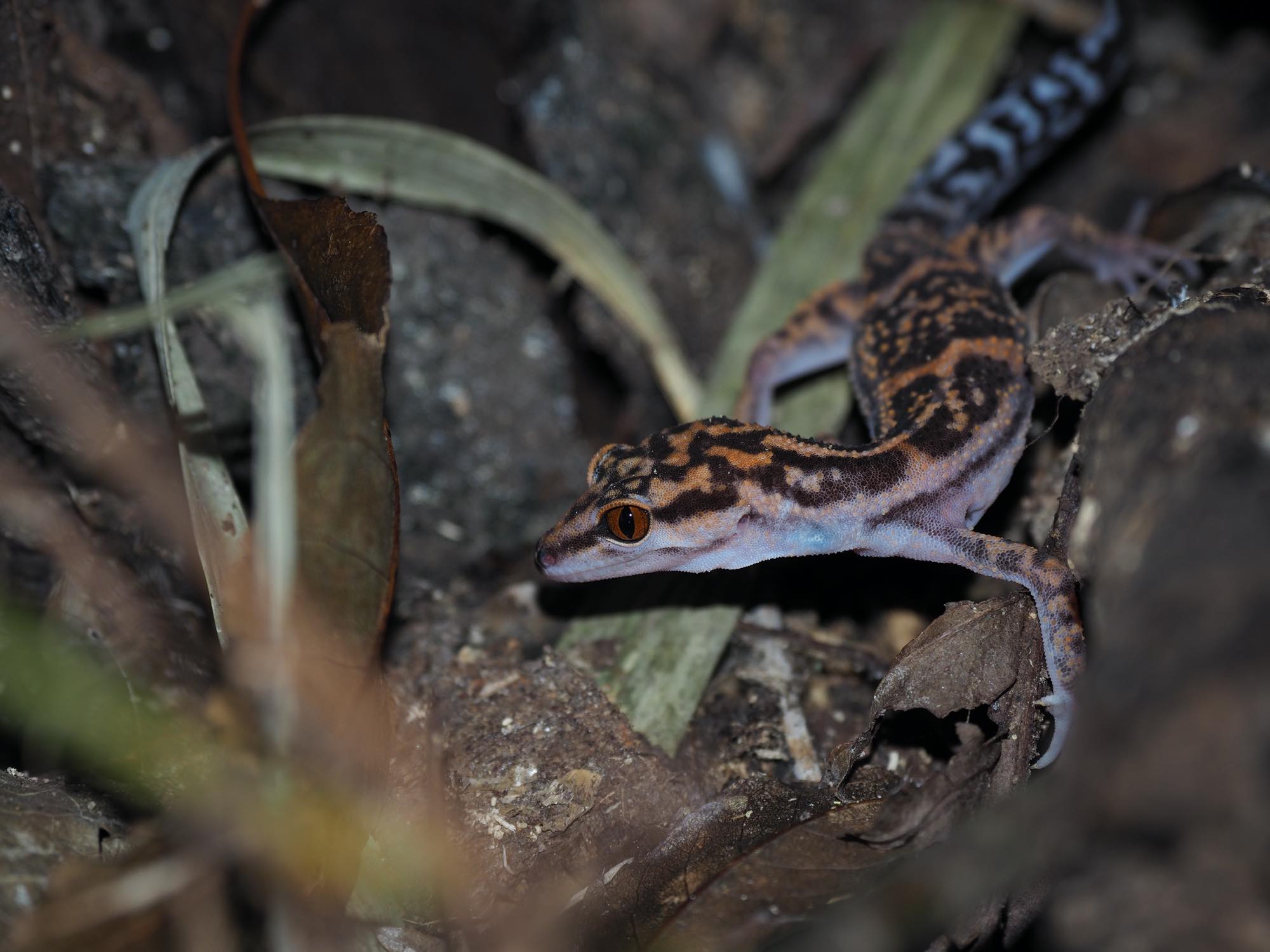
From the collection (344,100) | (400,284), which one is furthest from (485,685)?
(344,100)

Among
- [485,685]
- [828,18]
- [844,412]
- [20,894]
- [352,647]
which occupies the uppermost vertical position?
[828,18]

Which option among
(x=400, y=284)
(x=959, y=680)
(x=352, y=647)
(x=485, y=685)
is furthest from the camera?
(x=400, y=284)

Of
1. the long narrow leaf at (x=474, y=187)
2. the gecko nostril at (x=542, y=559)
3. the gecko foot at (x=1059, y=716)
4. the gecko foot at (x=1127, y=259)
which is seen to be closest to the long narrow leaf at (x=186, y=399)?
the long narrow leaf at (x=474, y=187)

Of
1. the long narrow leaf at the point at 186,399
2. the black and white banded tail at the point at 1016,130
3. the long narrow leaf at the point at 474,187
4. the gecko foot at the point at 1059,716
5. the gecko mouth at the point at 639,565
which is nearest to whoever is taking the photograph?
the gecko foot at the point at 1059,716

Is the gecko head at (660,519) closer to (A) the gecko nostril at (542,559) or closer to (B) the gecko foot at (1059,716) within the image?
(A) the gecko nostril at (542,559)

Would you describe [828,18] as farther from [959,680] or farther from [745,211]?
[959,680]

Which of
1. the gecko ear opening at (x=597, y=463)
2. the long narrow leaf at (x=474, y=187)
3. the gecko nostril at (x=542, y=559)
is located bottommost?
Result: the gecko nostril at (x=542, y=559)

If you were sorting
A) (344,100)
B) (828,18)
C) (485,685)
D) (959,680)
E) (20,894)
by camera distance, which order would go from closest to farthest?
(20,894), (959,680), (485,685), (344,100), (828,18)
